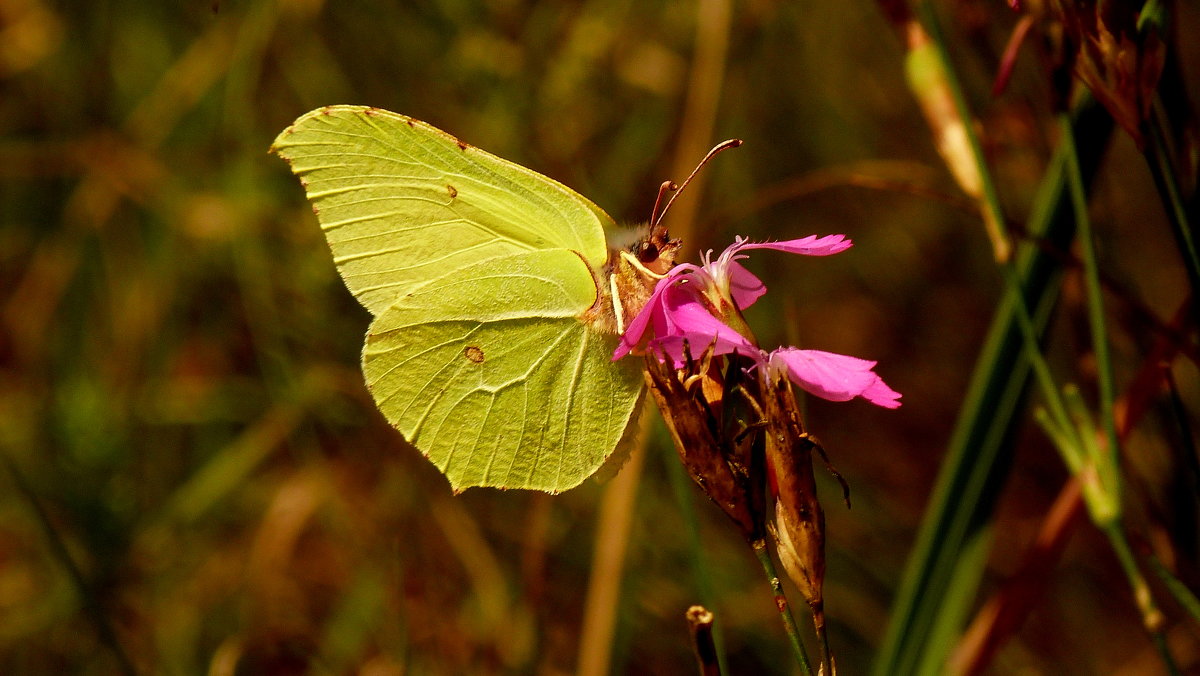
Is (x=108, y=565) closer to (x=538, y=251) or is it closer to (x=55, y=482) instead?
(x=55, y=482)

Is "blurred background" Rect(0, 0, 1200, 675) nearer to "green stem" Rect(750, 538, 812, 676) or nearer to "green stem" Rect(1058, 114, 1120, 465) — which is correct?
"green stem" Rect(1058, 114, 1120, 465)

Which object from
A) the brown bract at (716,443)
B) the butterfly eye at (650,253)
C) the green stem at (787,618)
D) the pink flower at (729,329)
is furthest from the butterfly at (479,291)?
the green stem at (787,618)

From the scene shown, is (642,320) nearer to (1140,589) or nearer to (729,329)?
(729,329)

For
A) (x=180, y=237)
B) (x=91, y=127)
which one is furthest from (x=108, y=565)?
(x=91, y=127)

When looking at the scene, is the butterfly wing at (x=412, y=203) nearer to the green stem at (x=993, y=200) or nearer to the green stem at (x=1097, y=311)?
the green stem at (x=993, y=200)

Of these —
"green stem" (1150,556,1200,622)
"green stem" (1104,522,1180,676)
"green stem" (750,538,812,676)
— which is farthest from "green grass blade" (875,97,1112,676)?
"green stem" (750,538,812,676)

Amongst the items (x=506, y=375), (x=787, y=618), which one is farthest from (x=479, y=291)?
(x=787, y=618)
